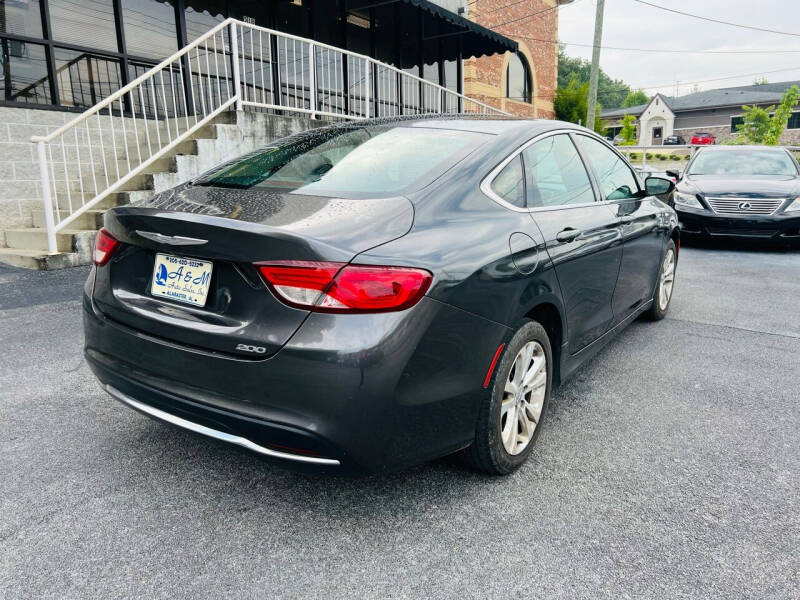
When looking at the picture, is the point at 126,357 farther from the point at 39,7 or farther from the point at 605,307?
the point at 39,7

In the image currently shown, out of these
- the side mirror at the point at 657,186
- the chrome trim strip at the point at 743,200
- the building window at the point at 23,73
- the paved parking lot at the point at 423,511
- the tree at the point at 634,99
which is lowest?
the paved parking lot at the point at 423,511

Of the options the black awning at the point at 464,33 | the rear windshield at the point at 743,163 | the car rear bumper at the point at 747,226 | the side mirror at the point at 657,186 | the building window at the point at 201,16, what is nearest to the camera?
the side mirror at the point at 657,186

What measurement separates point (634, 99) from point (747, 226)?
370 feet

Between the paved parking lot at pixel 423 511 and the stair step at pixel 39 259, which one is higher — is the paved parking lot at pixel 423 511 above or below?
below

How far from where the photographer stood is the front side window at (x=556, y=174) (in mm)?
2803

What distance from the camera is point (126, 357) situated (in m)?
2.23

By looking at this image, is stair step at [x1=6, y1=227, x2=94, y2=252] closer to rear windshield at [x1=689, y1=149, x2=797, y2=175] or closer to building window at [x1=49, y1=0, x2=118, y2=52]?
Result: building window at [x1=49, y1=0, x2=118, y2=52]

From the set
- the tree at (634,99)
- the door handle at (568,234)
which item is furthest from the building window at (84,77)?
the tree at (634,99)

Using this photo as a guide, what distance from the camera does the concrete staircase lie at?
6160 millimetres

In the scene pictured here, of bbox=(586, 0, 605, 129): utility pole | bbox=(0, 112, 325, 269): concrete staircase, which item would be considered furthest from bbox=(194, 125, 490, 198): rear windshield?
bbox=(586, 0, 605, 129): utility pole

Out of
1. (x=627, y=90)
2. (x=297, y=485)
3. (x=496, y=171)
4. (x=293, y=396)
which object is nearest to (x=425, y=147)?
(x=496, y=171)

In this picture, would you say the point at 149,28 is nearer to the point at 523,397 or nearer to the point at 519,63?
the point at 523,397

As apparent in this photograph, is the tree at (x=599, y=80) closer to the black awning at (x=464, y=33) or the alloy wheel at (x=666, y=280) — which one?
the black awning at (x=464, y=33)

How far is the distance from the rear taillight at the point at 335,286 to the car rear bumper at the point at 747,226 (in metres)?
7.92
